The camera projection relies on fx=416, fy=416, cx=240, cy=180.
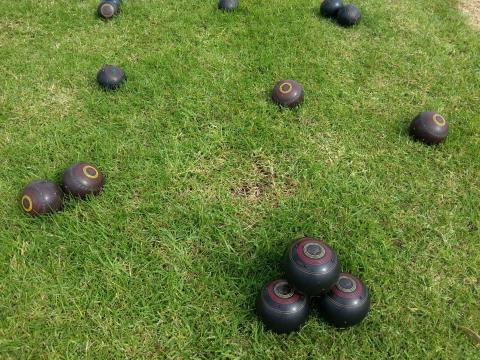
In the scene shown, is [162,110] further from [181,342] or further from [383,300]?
[383,300]

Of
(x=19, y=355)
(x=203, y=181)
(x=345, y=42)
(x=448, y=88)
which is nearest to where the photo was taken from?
(x=19, y=355)

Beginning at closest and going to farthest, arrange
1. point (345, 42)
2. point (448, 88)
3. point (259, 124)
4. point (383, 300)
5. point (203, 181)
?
point (383, 300) → point (203, 181) → point (259, 124) → point (448, 88) → point (345, 42)

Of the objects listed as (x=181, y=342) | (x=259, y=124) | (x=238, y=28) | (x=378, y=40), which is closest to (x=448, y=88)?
(x=378, y=40)

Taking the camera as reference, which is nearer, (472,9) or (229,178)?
(229,178)

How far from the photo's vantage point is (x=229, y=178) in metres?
4.43

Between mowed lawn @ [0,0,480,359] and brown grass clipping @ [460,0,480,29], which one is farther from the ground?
brown grass clipping @ [460,0,480,29]

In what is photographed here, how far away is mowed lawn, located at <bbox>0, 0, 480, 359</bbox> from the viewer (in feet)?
10.9

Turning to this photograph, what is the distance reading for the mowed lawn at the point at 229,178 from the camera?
3.31m

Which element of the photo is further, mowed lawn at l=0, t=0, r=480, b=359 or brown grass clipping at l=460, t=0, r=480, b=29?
brown grass clipping at l=460, t=0, r=480, b=29

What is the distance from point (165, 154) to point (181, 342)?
2.11 m

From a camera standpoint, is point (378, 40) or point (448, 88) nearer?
point (448, 88)

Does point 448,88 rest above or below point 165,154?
above

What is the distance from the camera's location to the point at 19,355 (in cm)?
314

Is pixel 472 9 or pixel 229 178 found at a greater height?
pixel 472 9
